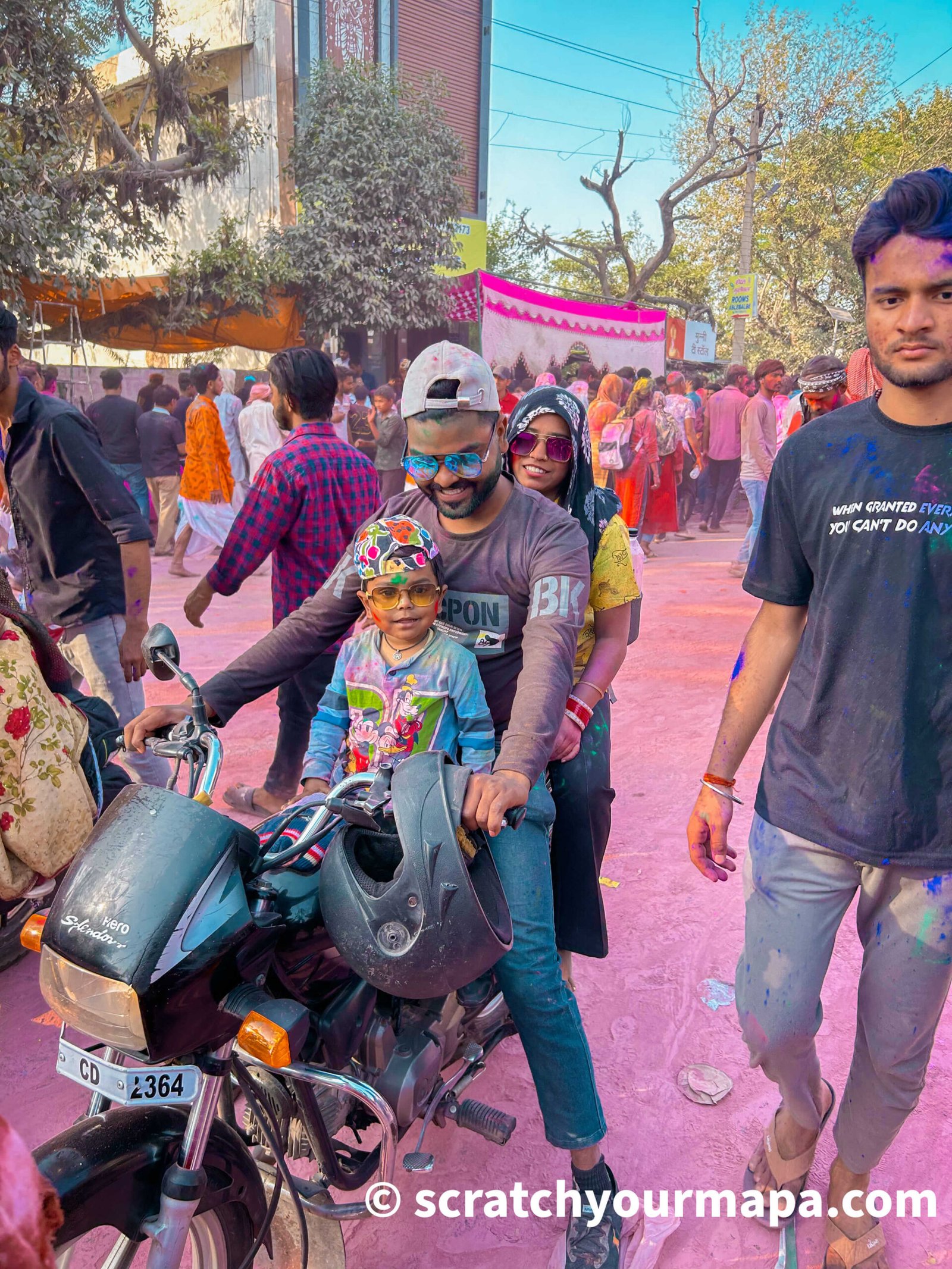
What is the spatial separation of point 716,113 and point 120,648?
25.8 meters

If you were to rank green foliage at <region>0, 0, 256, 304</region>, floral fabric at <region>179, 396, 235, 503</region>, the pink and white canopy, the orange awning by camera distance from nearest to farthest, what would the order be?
floral fabric at <region>179, 396, 235, 503</region> < green foliage at <region>0, 0, 256, 304</region> < the pink and white canopy < the orange awning

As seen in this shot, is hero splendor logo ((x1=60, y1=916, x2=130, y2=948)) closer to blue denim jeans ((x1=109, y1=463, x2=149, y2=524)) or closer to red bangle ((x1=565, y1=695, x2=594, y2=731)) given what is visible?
red bangle ((x1=565, y1=695, x2=594, y2=731))

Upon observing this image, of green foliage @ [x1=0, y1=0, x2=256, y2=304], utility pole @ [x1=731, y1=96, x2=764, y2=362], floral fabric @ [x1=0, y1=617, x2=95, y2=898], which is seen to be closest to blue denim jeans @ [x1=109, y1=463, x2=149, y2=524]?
green foliage @ [x1=0, y1=0, x2=256, y2=304]

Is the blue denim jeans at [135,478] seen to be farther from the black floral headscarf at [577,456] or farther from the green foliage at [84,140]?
the black floral headscarf at [577,456]

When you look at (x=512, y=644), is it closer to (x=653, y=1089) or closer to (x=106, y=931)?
(x=106, y=931)

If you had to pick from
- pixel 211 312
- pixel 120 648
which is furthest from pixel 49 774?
pixel 211 312

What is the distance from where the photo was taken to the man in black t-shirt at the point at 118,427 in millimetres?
10078

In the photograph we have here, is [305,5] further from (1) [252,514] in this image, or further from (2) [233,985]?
(2) [233,985]

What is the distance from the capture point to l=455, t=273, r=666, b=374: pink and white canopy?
14750 mm

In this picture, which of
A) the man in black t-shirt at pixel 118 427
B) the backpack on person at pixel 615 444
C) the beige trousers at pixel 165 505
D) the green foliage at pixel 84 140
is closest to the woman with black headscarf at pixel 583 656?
the backpack on person at pixel 615 444

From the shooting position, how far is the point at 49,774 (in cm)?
261

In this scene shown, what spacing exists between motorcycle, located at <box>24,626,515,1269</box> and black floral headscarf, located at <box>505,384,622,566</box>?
1344mm

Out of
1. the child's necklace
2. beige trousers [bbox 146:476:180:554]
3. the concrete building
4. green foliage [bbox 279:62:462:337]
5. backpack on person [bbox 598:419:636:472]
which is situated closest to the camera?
the child's necklace

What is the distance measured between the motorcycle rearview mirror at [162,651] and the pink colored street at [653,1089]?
61 cm
